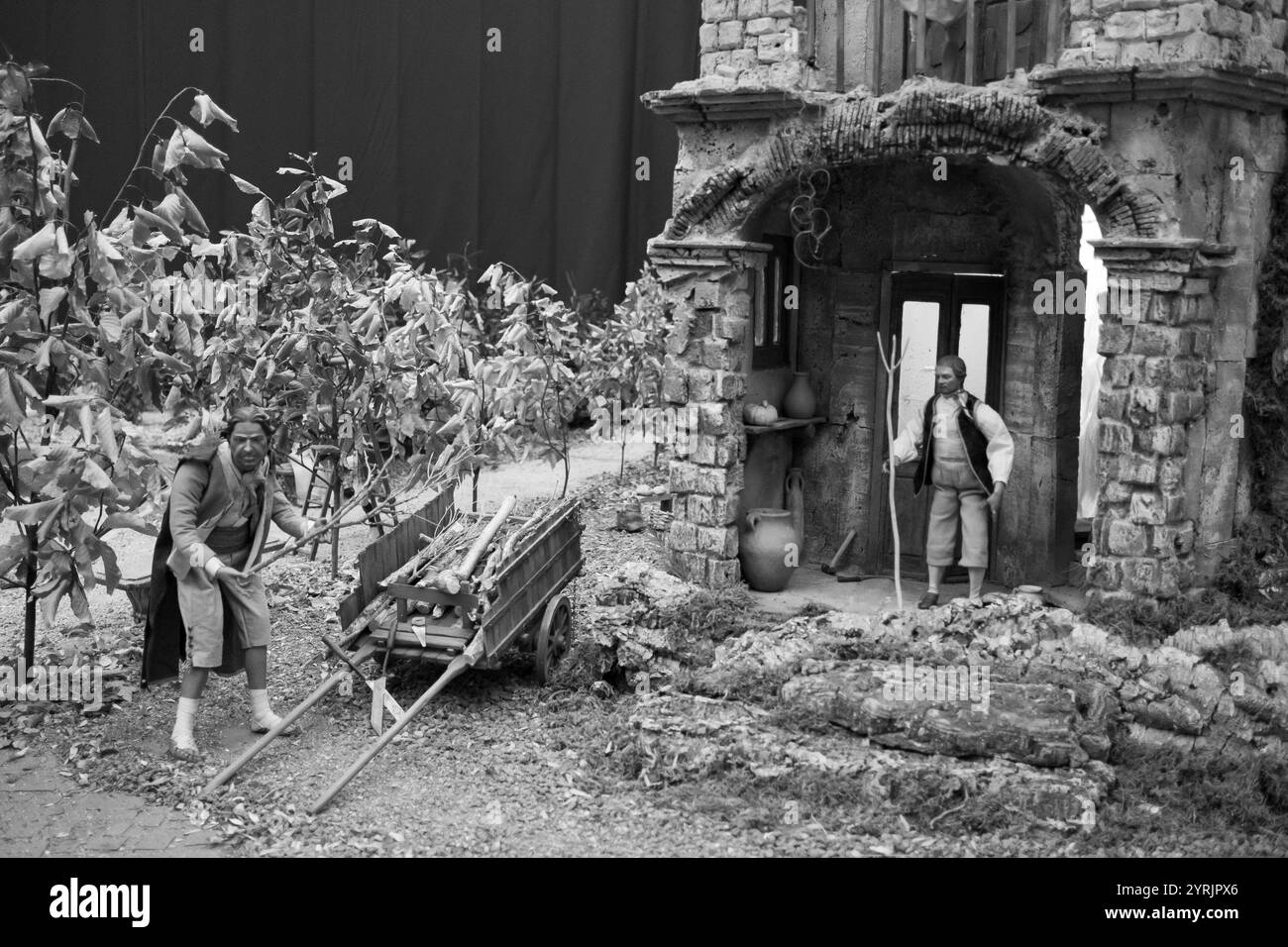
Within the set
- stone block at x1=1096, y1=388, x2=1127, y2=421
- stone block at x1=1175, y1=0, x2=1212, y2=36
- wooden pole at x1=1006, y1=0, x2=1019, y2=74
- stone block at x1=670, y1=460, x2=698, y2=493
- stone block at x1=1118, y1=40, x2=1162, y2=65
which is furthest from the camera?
stone block at x1=670, y1=460, x2=698, y2=493

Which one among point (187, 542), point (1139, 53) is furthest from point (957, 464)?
point (187, 542)

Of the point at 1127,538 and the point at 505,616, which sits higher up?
the point at 1127,538

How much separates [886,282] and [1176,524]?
295cm

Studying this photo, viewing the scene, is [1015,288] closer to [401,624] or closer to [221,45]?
[401,624]

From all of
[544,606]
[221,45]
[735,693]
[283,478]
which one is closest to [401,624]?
[544,606]

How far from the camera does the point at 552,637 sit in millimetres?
9086

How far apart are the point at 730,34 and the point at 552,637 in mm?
4335

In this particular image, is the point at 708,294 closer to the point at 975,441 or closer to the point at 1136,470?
the point at 975,441

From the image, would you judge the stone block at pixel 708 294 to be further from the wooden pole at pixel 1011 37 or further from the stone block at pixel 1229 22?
the stone block at pixel 1229 22

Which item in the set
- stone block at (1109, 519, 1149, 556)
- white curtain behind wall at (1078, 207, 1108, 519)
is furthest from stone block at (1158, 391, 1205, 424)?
white curtain behind wall at (1078, 207, 1108, 519)

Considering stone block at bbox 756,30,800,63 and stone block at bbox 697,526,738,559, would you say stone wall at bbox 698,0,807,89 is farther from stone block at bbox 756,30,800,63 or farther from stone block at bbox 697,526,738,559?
stone block at bbox 697,526,738,559

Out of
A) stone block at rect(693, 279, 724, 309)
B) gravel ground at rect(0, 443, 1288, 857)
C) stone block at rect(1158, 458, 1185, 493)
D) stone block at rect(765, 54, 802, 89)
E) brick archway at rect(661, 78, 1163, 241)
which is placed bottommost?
gravel ground at rect(0, 443, 1288, 857)

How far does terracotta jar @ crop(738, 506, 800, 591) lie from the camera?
10.4 meters

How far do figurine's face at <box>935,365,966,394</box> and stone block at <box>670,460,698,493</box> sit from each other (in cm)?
181
